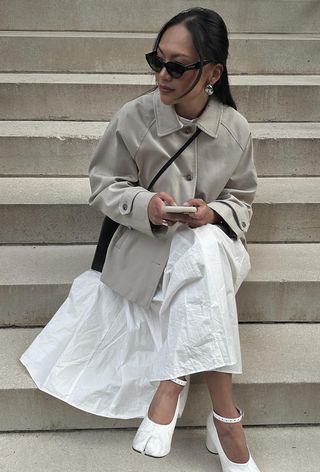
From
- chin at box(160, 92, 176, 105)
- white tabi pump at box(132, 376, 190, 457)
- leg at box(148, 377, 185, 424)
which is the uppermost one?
chin at box(160, 92, 176, 105)

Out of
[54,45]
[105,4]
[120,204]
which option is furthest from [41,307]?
[105,4]

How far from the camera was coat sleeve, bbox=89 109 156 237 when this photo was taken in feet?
6.39

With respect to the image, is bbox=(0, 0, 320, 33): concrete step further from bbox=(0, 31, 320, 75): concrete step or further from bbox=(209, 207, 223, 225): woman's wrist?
bbox=(209, 207, 223, 225): woman's wrist

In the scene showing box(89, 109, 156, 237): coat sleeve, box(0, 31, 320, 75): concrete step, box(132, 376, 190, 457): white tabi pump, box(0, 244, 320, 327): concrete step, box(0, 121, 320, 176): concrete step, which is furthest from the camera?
box(0, 31, 320, 75): concrete step

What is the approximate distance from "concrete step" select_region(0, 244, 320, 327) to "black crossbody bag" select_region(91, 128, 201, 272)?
0.21 metres

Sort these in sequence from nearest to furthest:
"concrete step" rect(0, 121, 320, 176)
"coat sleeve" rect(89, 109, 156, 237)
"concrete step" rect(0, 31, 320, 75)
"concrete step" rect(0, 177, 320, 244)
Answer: "coat sleeve" rect(89, 109, 156, 237) < "concrete step" rect(0, 177, 320, 244) < "concrete step" rect(0, 121, 320, 176) < "concrete step" rect(0, 31, 320, 75)

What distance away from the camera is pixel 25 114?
3250 millimetres

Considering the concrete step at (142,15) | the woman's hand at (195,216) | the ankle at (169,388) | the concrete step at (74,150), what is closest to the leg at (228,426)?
the ankle at (169,388)

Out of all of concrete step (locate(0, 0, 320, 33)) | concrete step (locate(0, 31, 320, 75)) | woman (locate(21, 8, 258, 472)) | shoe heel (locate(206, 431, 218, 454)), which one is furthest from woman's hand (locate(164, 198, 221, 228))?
concrete step (locate(0, 0, 320, 33))

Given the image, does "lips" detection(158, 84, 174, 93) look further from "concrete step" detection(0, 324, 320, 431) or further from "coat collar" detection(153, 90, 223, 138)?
"concrete step" detection(0, 324, 320, 431)

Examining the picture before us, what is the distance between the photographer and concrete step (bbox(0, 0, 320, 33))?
385cm

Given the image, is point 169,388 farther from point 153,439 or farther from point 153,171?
point 153,171

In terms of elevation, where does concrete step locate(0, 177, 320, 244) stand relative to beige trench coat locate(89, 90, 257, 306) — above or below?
below

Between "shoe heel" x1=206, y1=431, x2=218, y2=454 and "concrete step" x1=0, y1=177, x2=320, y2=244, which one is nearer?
"shoe heel" x1=206, y1=431, x2=218, y2=454
